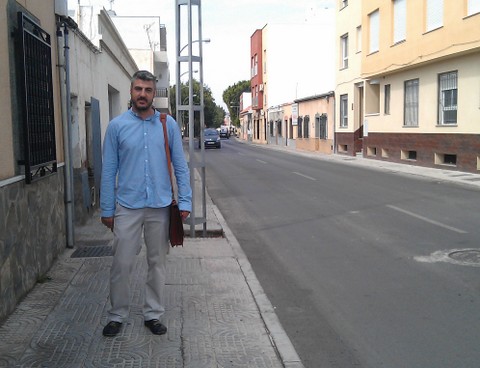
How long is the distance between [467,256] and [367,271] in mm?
1507

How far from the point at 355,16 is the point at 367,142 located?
7101 millimetres

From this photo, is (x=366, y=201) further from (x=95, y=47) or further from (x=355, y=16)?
(x=355, y=16)

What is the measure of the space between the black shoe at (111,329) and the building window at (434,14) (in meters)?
18.3

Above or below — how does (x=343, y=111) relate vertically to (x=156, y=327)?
above

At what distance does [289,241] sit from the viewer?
8.05 meters

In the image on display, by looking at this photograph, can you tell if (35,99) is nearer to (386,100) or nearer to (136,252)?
(136,252)

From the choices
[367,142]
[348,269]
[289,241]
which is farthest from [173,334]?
[367,142]

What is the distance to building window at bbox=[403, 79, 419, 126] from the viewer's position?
2200 cm

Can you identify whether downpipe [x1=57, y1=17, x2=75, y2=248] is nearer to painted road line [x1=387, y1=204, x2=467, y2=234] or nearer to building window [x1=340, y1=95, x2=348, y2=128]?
painted road line [x1=387, y1=204, x2=467, y2=234]

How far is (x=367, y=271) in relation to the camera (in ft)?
20.6

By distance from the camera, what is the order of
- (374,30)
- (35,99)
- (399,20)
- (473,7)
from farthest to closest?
(374,30)
(399,20)
(473,7)
(35,99)

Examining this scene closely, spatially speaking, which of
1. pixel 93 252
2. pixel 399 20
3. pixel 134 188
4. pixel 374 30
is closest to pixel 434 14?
pixel 399 20

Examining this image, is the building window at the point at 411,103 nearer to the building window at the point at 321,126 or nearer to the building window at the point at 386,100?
the building window at the point at 386,100

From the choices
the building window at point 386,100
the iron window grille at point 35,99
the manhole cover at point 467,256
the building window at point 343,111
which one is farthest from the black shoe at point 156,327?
the building window at point 343,111
